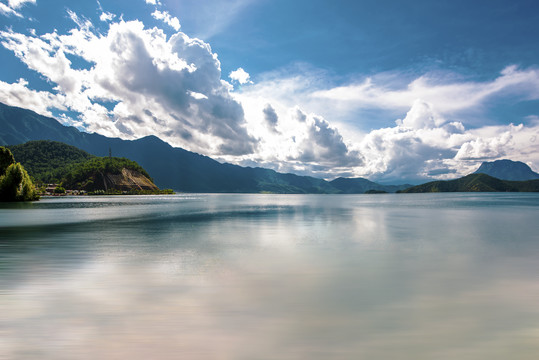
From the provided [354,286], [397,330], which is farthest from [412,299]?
[397,330]

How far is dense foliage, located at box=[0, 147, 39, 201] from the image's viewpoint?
12275 centimetres

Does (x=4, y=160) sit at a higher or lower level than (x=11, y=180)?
higher

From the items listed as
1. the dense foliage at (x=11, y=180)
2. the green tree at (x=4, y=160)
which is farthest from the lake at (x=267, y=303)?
the green tree at (x=4, y=160)

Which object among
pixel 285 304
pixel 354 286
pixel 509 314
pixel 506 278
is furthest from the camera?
pixel 506 278

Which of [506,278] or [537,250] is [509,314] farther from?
[537,250]

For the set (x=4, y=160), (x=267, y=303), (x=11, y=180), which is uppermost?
(x=4, y=160)

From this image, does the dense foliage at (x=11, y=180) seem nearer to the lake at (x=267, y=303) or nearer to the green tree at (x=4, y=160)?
the green tree at (x=4, y=160)

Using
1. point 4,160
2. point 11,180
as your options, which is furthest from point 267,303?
point 4,160

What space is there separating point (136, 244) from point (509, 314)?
31778mm

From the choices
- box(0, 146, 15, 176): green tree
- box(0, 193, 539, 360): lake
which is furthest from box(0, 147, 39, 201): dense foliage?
box(0, 193, 539, 360): lake

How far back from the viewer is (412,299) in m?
15.3

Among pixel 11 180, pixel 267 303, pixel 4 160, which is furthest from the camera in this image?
pixel 4 160

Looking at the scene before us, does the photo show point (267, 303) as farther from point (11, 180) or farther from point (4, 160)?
point (4, 160)

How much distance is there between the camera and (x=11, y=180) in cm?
12406
